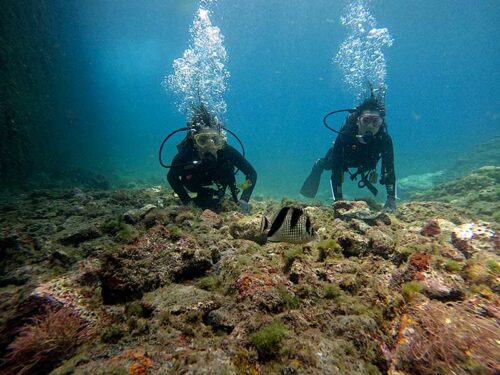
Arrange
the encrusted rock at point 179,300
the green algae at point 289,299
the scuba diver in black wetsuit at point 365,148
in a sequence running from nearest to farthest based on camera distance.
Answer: the encrusted rock at point 179,300, the green algae at point 289,299, the scuba diver in black wetsuit at point 365,148

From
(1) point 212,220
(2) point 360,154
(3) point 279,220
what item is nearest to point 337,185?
(2) point 360,154

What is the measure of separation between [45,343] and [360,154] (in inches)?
355

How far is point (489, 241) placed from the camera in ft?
14.6

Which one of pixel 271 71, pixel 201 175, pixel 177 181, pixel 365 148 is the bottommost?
pixel 177 181

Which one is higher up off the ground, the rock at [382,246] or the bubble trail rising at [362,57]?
the bubble trail rising at [362,57]

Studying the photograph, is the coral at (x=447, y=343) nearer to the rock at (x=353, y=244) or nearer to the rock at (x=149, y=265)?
the rock at (x=353, y=244)

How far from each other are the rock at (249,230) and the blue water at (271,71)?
1677 cm

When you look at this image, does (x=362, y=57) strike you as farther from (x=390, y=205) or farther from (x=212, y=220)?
(x=212, y=220)

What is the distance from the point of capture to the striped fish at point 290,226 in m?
2.05

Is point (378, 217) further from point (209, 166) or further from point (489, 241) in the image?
point (209, 166)

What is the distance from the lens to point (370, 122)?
8.30 metres

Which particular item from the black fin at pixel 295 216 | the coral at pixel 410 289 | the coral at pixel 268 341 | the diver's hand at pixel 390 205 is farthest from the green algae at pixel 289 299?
the diver's hand at pixel 390 205

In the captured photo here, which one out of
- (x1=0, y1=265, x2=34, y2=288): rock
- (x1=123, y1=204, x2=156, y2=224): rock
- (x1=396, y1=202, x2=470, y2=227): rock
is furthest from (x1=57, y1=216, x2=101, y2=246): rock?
(x1=396, y1=202, x2=470, y2=227): rock

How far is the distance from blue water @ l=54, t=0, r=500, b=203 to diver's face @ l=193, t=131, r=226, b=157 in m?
13.3
